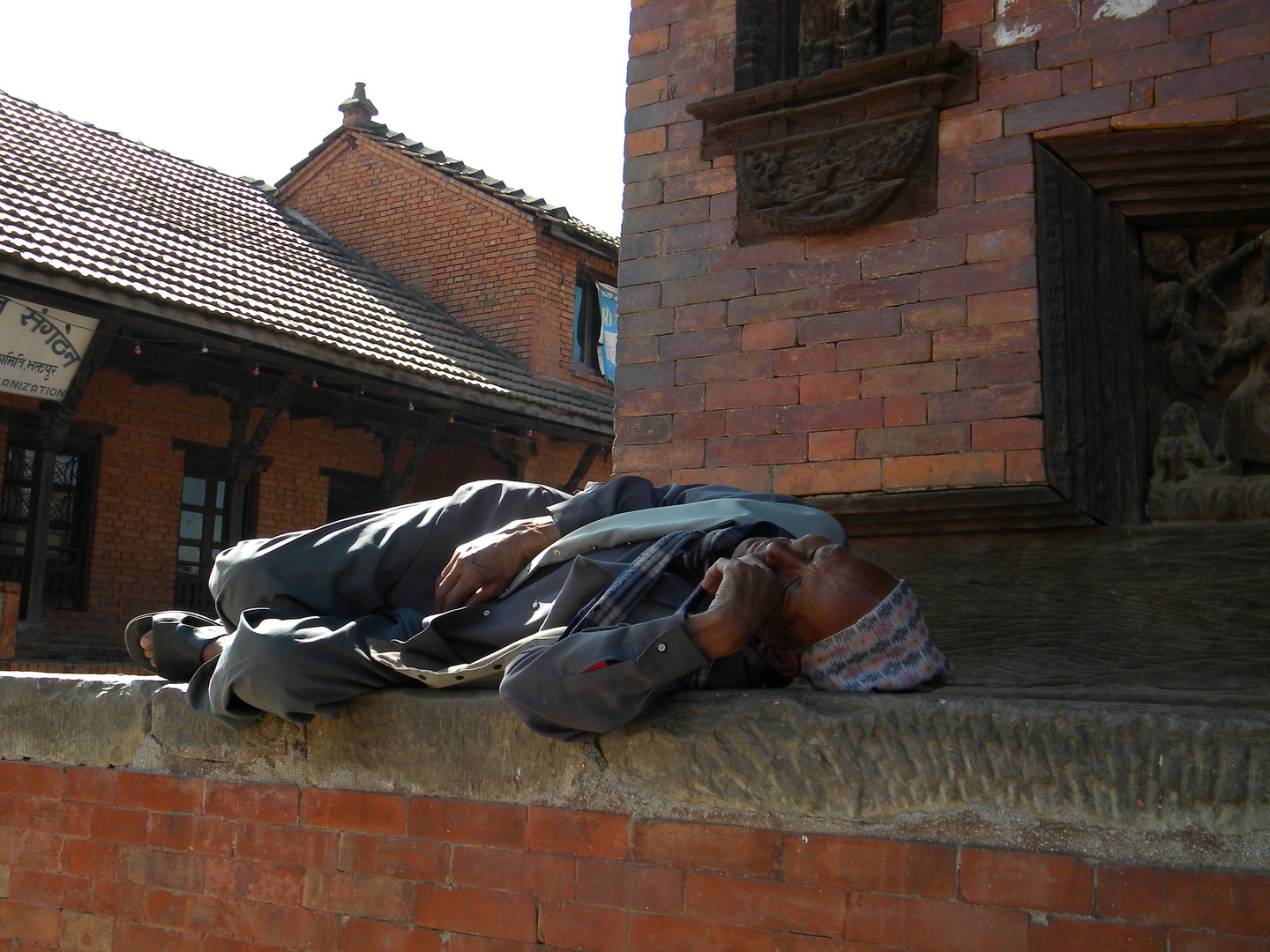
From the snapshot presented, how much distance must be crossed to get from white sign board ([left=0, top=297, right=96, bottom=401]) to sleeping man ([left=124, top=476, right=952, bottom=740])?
7.39 metres

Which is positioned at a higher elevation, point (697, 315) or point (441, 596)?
point (697, 315)

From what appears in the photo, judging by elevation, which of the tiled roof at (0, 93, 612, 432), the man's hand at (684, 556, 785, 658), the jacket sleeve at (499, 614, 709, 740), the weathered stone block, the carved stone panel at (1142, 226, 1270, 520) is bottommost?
the weathered stone block

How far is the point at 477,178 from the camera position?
51.1 ft

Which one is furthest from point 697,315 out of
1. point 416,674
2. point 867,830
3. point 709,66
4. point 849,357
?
point 867,830

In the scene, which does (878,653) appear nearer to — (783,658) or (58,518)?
(783,658)

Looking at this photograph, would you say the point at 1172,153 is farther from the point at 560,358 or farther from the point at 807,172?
the point at 560,358

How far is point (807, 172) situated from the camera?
4148mm

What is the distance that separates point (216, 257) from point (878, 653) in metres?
11.0

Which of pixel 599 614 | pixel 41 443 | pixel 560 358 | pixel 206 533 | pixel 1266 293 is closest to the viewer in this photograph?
pixel 599 614

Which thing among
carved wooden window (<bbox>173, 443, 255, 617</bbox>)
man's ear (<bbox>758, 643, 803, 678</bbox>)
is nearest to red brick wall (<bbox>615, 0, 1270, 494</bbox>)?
man's ear (<bbox>758, 643, 803, 678</bbox>)

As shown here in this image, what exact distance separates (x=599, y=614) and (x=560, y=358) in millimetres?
13199

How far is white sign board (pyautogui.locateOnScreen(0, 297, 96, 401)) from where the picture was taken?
921cm

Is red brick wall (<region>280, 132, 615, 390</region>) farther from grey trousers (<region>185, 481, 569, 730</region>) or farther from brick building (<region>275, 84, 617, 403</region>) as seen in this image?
grey trousers (<region>185, 481, 569, 730</region>)

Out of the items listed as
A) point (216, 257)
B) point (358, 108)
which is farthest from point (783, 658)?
point (358, 108)
